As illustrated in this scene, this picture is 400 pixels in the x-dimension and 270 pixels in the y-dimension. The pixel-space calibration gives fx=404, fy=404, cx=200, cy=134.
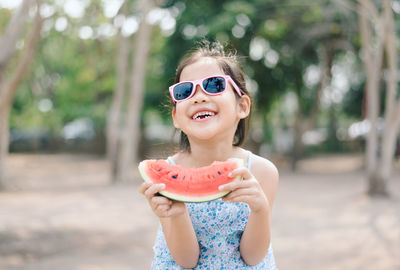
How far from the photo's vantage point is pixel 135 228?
7234mm

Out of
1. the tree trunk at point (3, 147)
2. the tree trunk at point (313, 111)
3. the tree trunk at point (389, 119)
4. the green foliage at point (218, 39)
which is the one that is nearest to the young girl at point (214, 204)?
the green foliage at point (218, 39)

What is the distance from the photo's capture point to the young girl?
175 cm

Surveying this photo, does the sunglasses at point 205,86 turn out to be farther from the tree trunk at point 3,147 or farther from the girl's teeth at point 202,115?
the tree trunk at point 3,147

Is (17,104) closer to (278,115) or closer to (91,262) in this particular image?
(278,115)

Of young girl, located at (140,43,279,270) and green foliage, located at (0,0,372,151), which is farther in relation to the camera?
green foliage, located at (0,0,372,151)

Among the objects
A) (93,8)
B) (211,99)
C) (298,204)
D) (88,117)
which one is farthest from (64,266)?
(88,117)

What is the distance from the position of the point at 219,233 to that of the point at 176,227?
0.27m

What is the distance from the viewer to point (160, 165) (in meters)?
1.86

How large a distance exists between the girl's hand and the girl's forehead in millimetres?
625

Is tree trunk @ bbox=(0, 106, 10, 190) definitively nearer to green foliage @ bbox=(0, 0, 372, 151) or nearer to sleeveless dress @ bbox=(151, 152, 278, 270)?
green foliage @ bbox=(0, 0, 372, 151)

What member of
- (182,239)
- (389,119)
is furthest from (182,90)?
(389,119)

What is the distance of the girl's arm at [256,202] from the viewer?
5.17 ft

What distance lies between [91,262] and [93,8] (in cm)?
1323

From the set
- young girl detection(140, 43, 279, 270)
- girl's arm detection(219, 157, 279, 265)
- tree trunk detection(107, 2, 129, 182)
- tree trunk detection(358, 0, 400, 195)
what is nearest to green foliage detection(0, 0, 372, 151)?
tree trunk detection(107, 2, 129, 182)
